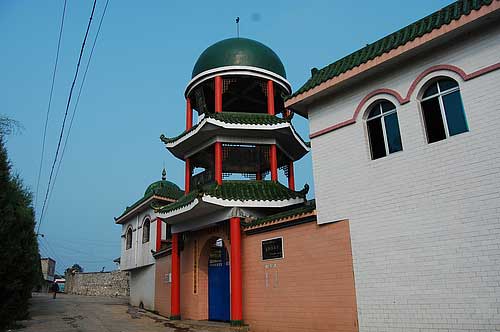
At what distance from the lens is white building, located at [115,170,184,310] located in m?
19.1

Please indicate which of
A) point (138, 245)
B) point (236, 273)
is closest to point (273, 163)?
point (236, 273)

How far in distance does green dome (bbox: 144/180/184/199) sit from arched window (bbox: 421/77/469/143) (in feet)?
46.8

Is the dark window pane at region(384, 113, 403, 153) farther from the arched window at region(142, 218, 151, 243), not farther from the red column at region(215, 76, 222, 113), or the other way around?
the arched window at region(142, 218, 151, 243)

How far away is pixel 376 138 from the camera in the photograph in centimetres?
871

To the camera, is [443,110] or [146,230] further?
[146,230]

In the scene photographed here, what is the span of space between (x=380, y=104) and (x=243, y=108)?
A: 8272 millimetres

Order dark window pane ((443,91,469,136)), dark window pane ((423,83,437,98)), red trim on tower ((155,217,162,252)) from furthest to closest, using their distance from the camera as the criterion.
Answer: red trim on tower ((155,217,162,252)), dark window pane ((423,83,437,98)), dark window pane ((443,91,469,136))

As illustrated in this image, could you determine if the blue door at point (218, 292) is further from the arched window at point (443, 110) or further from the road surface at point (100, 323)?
the arched window at point (443, 110)

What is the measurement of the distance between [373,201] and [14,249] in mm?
8993

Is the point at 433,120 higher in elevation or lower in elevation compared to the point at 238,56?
lower

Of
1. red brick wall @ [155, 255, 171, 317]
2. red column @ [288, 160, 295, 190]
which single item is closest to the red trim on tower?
red brick wall @ [155, 255, 171, 317]

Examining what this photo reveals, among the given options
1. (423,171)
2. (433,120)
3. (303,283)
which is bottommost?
(303,283)

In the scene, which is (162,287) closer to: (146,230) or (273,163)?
(146,230)

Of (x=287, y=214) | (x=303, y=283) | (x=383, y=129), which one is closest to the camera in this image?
(x=383, y=129)
